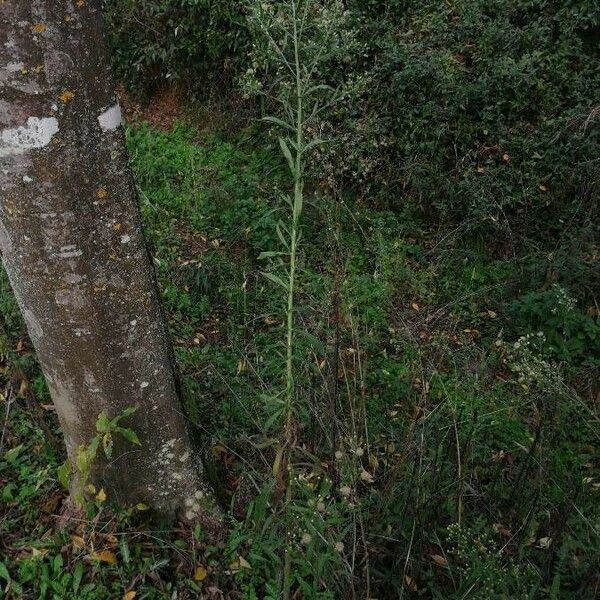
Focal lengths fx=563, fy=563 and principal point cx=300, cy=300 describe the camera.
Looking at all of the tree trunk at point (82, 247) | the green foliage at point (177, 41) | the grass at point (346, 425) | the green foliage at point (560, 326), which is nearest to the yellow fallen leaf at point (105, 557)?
the grass at point (346, 425)

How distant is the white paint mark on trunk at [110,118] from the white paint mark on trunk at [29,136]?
0.14m

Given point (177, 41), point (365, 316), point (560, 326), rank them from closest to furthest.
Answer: point (365, 316), point (560, 326), point (177, 41)

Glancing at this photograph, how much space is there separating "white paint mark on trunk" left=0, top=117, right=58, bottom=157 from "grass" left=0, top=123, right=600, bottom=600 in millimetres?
946

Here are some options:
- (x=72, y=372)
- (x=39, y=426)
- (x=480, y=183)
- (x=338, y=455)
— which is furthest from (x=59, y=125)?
(x=480, y=183)

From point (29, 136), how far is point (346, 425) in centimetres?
149

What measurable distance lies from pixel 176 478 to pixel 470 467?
60.6 inches

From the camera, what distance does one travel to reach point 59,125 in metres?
1.62

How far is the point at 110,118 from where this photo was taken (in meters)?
1.73

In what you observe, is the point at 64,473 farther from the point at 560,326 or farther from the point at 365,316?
the point at 560,326

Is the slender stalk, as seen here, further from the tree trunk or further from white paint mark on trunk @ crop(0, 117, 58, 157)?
white paint mark on trunk @ crop(0, 117, 58, 157)

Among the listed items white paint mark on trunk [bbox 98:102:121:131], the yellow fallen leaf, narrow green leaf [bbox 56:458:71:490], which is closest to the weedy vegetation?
the yellow fallen leaf

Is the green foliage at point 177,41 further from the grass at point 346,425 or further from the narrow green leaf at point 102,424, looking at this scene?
the narrow green leaf at point 102,424

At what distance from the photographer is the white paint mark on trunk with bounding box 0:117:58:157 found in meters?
1.60

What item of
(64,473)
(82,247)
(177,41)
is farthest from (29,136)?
(177,41)
